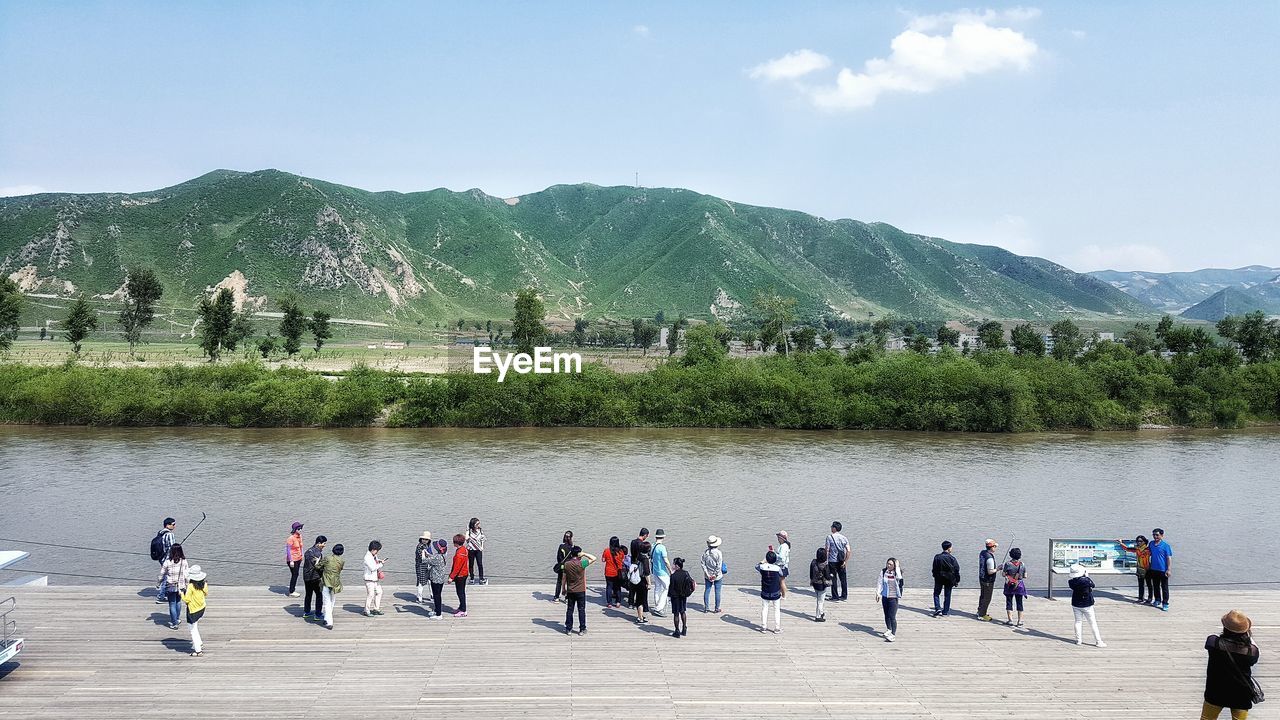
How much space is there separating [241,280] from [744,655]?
193 m

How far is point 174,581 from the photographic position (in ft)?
53.1

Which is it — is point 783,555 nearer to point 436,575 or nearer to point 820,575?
point 820,575

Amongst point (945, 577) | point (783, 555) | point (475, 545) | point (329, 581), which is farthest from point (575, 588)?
point (945, 577)

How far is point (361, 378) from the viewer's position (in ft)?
220

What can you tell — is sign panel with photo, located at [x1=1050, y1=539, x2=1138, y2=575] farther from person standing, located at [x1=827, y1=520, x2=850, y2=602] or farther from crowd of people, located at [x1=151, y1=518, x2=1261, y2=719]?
person standing, located at [x1=827, y1=520, x2=850, y2=602]

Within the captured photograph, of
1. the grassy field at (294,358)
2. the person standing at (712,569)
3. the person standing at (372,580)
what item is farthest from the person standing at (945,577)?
the grassy field at (294,358)

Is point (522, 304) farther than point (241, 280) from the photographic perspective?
No

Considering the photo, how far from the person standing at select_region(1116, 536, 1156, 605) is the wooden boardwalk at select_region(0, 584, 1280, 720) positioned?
68cm

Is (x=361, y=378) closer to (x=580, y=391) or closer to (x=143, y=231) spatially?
(x=580, y=391)

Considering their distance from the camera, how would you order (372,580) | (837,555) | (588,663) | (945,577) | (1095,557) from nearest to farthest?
(588,663) → (372,580) → (945,577) → (837,555) → (1095,557)

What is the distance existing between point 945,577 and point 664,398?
49.3m

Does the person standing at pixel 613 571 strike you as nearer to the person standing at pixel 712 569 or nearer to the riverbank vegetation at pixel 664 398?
the person standing at pixel 712 569

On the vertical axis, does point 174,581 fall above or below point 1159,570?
below

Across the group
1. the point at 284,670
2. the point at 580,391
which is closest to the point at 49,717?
the point at 284,670
